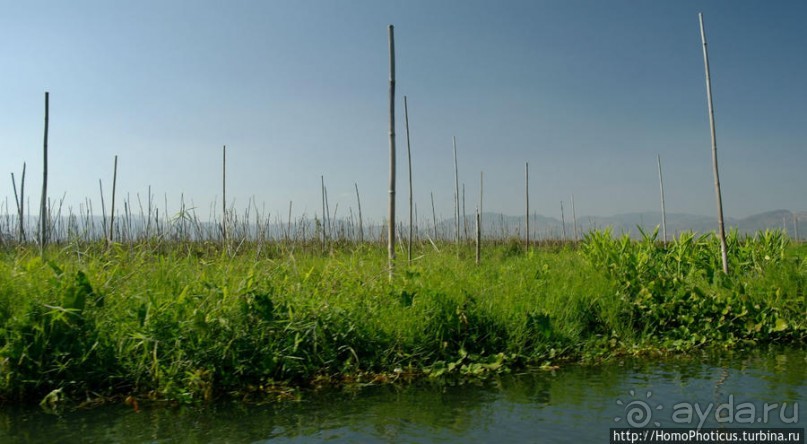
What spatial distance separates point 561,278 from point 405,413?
2.88m

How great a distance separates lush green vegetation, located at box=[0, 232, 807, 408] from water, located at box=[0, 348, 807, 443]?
250mm

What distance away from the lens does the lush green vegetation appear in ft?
11.1

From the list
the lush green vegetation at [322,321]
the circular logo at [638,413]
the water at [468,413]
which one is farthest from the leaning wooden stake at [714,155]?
the circular logo at [638,413]

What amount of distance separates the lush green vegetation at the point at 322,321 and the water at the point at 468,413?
25 cm

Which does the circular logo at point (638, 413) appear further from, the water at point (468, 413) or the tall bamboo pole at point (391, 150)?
the tall bamboo pole at point (391, 150)

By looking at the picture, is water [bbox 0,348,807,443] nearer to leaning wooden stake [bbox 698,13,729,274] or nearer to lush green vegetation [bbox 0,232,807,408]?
lush green vegetation [bbox 0,232,807,408]

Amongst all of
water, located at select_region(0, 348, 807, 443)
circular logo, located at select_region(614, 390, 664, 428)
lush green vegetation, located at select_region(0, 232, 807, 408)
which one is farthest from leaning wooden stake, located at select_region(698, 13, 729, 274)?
circular logo, located at select_region(614, 390, 664, 428)

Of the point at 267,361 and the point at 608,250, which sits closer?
the point at 267,361

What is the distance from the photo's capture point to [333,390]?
355 centimetres

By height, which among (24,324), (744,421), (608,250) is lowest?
(744,421)

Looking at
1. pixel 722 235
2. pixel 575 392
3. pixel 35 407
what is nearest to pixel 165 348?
pixel 35 407

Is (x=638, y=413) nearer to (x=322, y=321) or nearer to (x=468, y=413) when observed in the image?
(x=468, y=413)

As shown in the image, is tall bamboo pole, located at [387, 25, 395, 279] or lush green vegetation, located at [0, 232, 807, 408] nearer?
lush green vegetation, located at [0, 232, 807, 408]

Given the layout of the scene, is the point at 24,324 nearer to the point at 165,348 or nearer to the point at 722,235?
the point at 165,348
